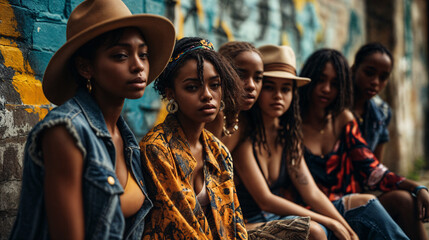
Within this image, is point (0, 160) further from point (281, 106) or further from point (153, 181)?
point (281, 106)

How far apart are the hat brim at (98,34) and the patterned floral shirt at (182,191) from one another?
375 millimetres

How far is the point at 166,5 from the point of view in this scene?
11.2ft

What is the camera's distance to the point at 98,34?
66.4 inches

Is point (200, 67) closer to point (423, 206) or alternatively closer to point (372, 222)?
point (372, 222)

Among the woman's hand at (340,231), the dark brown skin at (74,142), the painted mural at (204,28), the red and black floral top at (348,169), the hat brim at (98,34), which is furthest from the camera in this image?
the red and black floral top at (348,169)

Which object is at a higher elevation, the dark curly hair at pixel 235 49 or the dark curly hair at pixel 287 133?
the dark curly hair at pixel 235 49

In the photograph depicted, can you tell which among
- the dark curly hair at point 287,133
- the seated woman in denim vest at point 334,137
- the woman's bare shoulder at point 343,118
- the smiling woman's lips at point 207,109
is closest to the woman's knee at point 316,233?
the dark curly hair at point 287,133

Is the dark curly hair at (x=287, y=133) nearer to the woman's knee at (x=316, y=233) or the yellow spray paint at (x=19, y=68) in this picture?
the woman's knee at (x=316, y=233)

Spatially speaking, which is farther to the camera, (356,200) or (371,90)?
(371,90)

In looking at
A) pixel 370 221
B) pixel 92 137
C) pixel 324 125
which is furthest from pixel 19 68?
pixel 370 221

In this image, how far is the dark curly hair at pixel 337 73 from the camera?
3311 millimetres

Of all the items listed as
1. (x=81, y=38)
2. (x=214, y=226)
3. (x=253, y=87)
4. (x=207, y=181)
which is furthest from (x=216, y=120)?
(x=81, y=38)

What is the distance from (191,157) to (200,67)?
1.66 ft

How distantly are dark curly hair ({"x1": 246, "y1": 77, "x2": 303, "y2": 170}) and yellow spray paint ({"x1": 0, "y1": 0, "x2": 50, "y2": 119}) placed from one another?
1.44 metres
